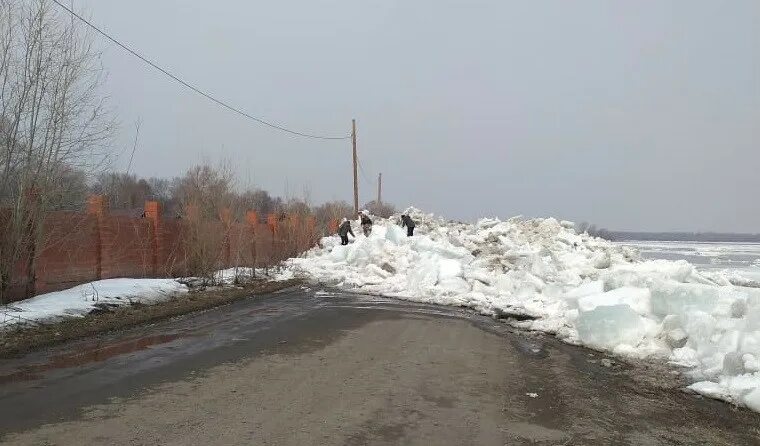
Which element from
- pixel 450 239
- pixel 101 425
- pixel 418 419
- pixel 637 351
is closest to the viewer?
pixel 101 425

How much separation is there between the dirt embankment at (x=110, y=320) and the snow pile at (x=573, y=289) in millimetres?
5796

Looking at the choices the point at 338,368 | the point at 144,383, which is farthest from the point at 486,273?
the point at 144,383

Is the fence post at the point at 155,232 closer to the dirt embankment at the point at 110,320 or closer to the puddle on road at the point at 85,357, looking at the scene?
the dirt embankment at the point at 110,320

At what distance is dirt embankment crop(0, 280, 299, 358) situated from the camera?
8.95 meters

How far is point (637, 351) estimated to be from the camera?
30.0 feet

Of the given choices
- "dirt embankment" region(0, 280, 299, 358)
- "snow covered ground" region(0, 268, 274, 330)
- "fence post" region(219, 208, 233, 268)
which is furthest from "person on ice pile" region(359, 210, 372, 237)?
"snow covered ground" region(0, 268, 274, 330)

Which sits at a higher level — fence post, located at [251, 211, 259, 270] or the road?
fence post, located at [251, 211, 259, 270]

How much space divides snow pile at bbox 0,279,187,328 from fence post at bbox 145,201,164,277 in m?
1.76

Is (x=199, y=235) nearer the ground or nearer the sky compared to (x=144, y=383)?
nearer the sky

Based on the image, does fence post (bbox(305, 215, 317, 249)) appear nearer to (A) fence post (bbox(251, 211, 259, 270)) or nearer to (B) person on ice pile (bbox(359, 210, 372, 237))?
(B) person on ice pile (bbox(359, 210, 372, 237))

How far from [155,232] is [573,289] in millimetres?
11972

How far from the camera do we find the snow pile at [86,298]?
402 inches

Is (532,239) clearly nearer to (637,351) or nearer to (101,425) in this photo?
(637,351)

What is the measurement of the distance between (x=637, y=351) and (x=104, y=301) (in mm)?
10374
